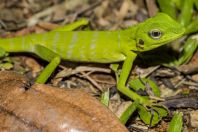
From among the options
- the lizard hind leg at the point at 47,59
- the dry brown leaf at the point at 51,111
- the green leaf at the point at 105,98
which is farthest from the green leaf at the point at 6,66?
the green leaf at the point at 105,98

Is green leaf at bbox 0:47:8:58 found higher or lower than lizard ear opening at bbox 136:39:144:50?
lower

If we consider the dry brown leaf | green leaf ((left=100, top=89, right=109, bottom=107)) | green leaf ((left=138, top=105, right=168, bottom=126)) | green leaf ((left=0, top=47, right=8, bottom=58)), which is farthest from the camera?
green leaf ((left=0, top=47, right=8, bottom=58))

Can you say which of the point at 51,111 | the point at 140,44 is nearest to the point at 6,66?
the point at 51,111

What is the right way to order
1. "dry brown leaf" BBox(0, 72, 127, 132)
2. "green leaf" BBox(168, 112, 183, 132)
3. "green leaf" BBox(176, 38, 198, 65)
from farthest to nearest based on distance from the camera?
"green leaf" BBox(176, 38, 198, 65) → "green leaf" BBox(168, 112, 183, 132) → "dry brown leaf" BBox(0, 72, 127, 132)

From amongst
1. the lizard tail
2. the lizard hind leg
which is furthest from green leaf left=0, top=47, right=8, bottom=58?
the lizard hind leg

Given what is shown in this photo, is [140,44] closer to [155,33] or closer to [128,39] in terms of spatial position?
[128,39]

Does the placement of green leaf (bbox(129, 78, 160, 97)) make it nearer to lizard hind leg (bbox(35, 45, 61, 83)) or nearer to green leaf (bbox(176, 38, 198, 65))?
green leaf (bbox(176, 38, 198, 65))
